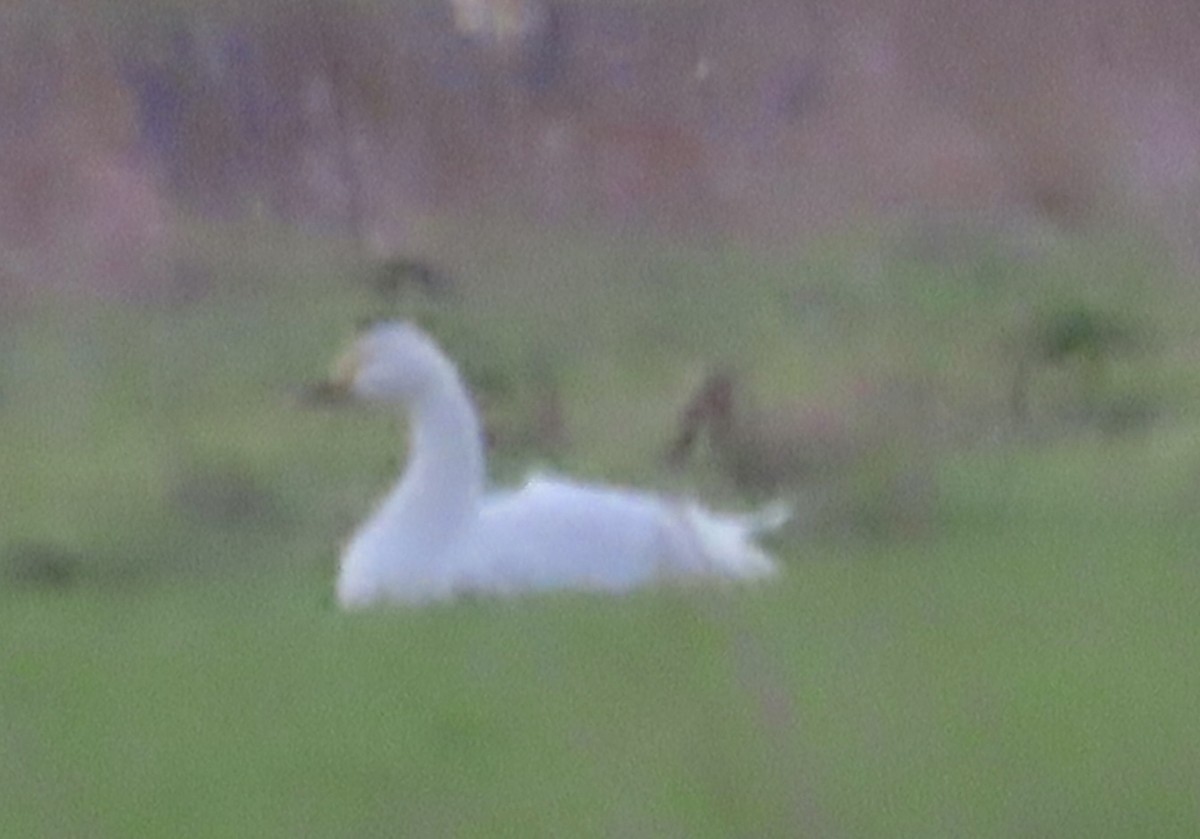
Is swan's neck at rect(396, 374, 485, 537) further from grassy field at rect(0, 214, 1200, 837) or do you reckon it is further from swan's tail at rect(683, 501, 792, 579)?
swan's tail at rect(683, 501, 792, 579)

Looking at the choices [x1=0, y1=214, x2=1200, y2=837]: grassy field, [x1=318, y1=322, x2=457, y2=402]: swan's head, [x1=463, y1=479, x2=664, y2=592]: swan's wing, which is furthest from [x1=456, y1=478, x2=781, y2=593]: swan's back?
[x1=318, y1=322, x2=457, y2=402]: swan's head

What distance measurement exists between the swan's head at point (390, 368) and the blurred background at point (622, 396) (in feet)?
1.03

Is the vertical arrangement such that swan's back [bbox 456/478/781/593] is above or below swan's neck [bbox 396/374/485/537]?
below

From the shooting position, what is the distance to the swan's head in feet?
20.0

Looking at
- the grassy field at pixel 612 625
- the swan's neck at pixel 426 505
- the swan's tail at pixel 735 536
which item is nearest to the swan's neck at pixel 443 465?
the swan's neck at pixel 426 505

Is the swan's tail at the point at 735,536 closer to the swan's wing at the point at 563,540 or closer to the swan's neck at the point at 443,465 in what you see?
the swan's wing at the point at 563,540

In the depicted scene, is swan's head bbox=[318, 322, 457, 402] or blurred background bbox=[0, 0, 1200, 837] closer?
blurred background bbox=[0, 0, 1200, 837]

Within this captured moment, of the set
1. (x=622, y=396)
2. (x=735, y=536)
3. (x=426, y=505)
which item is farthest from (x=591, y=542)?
(x=622, y=396)

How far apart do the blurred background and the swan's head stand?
313 mm

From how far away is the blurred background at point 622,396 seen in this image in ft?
11.7

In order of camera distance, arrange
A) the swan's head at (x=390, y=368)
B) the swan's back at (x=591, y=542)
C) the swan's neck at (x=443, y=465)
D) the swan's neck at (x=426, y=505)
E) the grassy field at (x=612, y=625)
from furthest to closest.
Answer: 1. the swan's head at (x=390, y=368)
2. the swan's neck at (x=443, y=465)
3. the swan's neck at (x=426, y=505)
4. the swan's back at (x=591, y=542)
5. the grassy field at (x=612, y=625)

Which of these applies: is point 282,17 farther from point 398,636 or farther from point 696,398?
point 398,636

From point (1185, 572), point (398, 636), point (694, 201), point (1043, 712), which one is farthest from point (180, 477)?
point (694, 201)

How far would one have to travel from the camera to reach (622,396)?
7305mm
